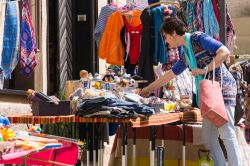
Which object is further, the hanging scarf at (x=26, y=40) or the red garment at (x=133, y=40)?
the red garment at (x=133, y=40)

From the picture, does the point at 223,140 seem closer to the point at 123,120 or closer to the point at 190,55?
the point at 190,55

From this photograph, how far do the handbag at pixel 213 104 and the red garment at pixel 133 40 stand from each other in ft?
10.1

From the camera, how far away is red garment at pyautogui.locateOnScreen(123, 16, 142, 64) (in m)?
9.31

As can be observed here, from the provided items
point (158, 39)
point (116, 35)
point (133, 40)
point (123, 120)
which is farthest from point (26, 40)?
point (123, 120)

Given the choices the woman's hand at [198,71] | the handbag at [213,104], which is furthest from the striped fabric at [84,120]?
the woman's hand at [198,71]

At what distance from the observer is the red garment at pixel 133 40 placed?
931 cm

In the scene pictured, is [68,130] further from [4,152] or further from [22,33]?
[4,152]

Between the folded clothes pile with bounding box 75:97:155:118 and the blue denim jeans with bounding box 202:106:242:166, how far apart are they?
104cm

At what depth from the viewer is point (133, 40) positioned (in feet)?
30.7

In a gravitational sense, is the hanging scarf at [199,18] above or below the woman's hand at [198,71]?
above

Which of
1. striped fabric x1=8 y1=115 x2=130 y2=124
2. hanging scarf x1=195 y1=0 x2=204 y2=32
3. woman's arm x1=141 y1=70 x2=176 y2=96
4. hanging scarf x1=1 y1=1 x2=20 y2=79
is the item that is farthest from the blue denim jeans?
hanging scarf x1=195 y1=0 x2=204 y2=32

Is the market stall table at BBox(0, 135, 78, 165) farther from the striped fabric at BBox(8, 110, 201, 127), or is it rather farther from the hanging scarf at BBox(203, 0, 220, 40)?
the hanging scarf at BBox(203, 0, 220, 40)

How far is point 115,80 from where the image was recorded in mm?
6820

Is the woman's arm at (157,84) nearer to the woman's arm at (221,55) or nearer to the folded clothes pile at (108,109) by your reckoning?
the woman's arm at (221,55)
